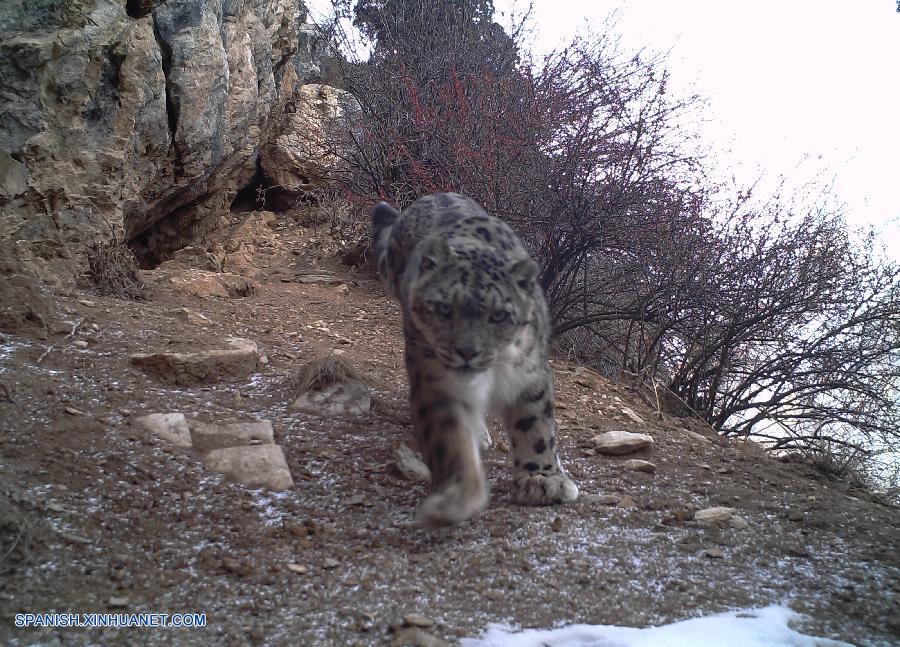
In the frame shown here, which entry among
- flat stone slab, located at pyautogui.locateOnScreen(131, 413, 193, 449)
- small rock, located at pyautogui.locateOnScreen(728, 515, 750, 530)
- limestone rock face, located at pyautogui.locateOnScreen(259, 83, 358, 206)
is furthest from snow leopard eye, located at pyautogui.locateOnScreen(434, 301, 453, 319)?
limestone rock face, located at pyautogui.locateOnScreen(259, 83, 358, 206)

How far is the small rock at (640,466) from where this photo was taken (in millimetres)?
4371

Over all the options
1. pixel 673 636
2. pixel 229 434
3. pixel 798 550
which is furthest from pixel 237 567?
pixel 798 550

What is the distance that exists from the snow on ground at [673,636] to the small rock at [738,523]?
3.10 ft

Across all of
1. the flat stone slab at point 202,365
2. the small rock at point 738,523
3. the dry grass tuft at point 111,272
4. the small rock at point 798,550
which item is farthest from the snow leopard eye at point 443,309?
the dry grass tuft at point 111,272

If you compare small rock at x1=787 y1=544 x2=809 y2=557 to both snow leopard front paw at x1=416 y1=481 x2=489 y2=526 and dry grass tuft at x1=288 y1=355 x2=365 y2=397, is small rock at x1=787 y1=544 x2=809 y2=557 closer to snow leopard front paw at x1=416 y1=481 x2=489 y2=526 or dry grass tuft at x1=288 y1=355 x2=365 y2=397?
snow leopard front paw at x1=416 y1=481 x2=489 y2=526

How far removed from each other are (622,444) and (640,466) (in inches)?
13.1

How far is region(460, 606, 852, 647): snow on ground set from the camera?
95.3 inches

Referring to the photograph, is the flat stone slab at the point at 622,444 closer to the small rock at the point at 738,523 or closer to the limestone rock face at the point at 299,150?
the small rock at the point at 738,523

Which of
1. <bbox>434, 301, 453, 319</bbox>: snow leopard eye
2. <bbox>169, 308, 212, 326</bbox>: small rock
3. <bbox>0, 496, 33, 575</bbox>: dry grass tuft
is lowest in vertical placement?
<bbox>0, 496, 33, 575</bbox>: dry grass tuft

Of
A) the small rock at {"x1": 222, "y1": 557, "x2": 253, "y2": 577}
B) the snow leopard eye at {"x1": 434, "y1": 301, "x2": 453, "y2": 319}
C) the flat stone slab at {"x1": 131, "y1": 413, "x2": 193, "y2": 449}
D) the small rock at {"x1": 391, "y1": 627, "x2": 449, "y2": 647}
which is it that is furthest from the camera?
the flat stone slab at {"x1": 131, "y1": 413, "x2": 193, "y2": 449}

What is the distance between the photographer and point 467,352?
3.31 meters

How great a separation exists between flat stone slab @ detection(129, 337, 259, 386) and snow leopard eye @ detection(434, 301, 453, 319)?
234 cm

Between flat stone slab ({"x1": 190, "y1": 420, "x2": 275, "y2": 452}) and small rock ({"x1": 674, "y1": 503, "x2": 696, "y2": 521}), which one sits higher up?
small rock ({"x1": 674, "y1": 503, "x2": 696, "y2": 521})

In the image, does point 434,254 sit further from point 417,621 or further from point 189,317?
point 189,317
